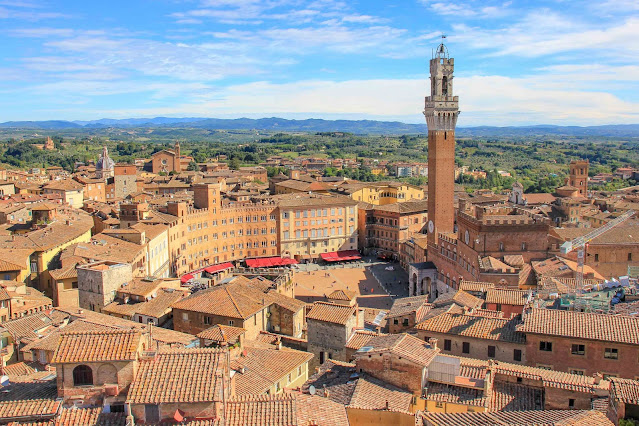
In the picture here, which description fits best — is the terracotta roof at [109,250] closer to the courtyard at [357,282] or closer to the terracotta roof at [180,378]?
the courtyard at [357,282]

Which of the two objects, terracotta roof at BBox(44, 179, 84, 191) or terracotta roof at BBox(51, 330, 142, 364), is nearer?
terracotta roof at BBox(51, 330, 142, 364)

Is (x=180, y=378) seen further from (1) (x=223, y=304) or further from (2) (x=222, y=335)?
(1) (x=223, y=304)

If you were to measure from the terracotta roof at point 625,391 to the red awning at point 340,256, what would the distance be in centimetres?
6876

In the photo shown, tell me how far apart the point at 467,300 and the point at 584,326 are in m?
10.2

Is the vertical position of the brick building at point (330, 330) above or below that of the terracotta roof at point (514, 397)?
below

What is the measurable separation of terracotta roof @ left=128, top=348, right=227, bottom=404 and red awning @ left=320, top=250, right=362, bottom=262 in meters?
71.3

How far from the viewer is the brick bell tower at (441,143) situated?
75.4 meters

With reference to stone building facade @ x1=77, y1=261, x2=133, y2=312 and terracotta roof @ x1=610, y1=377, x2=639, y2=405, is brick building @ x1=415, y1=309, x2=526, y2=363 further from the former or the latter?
stone building facade @ x1=77, y1=261, x2=133, y2=312

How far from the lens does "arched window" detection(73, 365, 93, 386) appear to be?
15.1m

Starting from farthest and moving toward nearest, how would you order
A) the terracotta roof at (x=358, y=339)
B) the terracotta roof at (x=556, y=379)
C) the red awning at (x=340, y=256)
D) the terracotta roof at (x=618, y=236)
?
the red awning at (x=340, y=256), the terracotta roof at (x=618, y=236), the terracotta roof at (x=358, y=339), the terracotta roof at (x=556, y=379)

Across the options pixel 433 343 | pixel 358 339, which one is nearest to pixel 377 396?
pixel 433 343

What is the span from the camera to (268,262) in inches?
3280

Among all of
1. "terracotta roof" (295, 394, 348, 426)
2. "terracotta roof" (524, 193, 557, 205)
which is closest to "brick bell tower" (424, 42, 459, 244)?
"terracotta roof" (524, 193, 557, 205)

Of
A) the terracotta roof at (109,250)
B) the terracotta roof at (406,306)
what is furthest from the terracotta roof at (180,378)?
the terracotta roof at (109,250)
